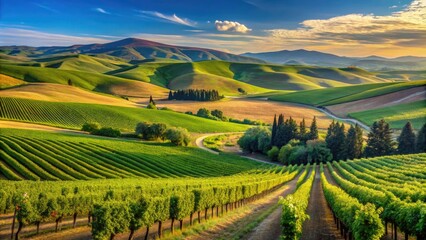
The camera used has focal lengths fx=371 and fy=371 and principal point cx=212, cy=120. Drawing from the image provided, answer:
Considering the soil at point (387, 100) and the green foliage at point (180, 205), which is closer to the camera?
the green foliage at point (180, 205)

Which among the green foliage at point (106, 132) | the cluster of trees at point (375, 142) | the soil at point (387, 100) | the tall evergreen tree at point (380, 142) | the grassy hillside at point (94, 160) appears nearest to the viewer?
the grassy hillside at point (94, 160)

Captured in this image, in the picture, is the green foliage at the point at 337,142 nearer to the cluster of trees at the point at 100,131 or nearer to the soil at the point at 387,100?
A: the cluster of trees at the point at 100,131

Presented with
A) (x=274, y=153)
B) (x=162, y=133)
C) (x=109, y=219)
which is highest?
(x=109, y=219)

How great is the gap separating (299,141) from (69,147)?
68.1 meters

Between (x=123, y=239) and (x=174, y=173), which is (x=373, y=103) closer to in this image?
(x=174, y=173)

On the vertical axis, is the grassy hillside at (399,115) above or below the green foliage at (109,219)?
above

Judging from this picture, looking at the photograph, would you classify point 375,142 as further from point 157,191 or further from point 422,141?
point 157,191

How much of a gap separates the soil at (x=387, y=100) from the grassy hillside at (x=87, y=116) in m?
68.1

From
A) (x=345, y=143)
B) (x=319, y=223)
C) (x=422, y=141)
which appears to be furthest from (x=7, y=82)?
(x=319, y=223)

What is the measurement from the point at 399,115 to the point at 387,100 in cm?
3865

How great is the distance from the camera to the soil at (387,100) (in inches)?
7072

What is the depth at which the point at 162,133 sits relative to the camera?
11088 cm

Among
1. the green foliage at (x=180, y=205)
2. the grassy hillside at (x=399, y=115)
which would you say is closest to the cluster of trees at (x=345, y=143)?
the grassy hillside at (x=399, y=115)

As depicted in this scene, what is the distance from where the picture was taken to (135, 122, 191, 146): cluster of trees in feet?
347
